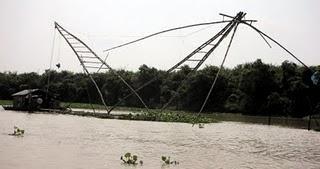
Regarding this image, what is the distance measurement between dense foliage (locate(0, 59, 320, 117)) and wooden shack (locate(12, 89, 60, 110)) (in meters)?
5.18

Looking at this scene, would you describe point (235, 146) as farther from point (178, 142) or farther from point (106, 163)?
point (106, 163)

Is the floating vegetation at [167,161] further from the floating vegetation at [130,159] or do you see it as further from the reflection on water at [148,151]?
the floating vegetation at [130,159]

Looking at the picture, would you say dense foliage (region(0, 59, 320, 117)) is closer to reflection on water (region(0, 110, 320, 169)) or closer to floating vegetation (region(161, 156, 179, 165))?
reflection on water (region(0, 110, 320, 169))

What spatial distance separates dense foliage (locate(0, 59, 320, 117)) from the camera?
165ft

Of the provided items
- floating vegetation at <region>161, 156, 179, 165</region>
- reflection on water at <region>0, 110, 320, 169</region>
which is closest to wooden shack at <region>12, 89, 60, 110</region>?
reflection on water at <region>0, 110, 320, 169</region>

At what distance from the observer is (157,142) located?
18.3 meters

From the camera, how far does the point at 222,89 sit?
58.2m

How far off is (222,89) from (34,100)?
2535 cm

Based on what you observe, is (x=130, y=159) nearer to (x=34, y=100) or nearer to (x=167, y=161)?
(x=167, y=161)

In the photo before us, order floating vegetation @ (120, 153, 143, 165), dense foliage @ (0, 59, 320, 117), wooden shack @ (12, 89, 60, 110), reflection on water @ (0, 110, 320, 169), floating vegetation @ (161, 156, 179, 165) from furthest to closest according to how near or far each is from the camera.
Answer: dense foliage @ (0, 59, 320, 117) → wooden shack @ (12, 89, 60, 110) → floating vegetation @ (161, 156, 179, 165) → floating vegetation @ (120, 153, 143, 165) → reflection on water @ (0, 110, 320, 169)

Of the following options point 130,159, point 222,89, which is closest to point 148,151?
point 130,159

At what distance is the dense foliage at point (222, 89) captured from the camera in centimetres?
5031

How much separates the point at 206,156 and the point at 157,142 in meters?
3.82

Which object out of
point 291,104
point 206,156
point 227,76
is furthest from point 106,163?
point 227,76
